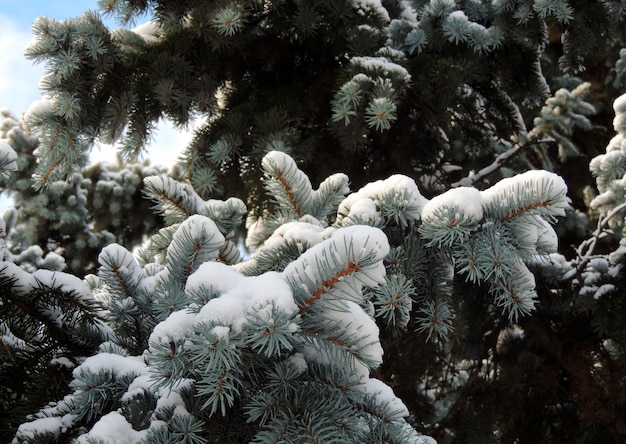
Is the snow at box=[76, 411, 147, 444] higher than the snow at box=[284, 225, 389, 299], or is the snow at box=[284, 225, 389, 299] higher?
the snow at box=[284, 225, 389, 299]

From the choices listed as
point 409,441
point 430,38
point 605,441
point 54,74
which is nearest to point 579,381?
point 605,441

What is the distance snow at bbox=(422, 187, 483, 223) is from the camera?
3.53ft

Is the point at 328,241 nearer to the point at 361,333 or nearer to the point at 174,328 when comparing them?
the point at 361,333

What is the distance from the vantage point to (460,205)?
3.55 feet

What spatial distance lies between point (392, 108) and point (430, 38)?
32.0 inches

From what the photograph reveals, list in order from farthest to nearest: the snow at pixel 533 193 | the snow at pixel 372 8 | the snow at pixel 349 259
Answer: the snow at pixel 372 8
the snow at pixel 533 193
the snow at pixel 349 259

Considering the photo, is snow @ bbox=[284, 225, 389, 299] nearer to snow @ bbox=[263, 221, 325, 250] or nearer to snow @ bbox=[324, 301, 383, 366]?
snow @ bbox=[324, 301, 383, 366]

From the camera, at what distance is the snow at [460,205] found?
42.3 inches

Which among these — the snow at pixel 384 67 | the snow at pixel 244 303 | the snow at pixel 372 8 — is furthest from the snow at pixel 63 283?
the snow at pixel 372 8

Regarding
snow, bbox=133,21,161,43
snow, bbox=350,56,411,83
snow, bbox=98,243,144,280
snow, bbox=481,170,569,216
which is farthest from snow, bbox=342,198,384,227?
snow, bbox=133,21,161,43

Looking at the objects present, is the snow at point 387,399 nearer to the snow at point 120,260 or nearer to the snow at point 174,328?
the snow at point 174,328

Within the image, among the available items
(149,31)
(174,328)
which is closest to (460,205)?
(174,328)

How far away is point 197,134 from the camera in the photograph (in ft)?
9.30

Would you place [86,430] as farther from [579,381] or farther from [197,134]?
[579,381]
